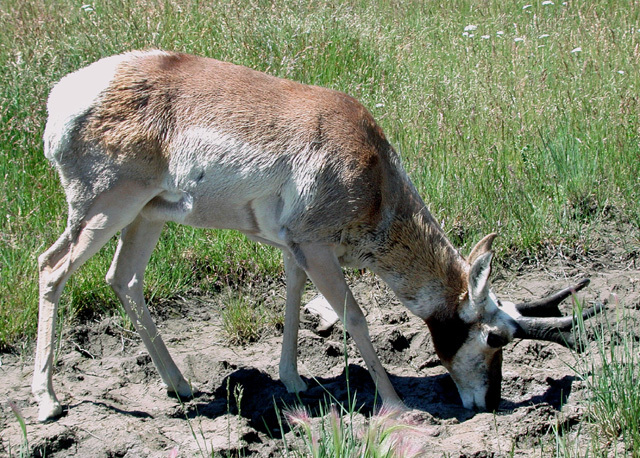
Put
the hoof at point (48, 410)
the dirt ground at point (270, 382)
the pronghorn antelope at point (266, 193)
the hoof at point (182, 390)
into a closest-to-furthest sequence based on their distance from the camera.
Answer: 1. the dirt ground at point (270, 382)
2. the hoof at point (48, 410)
3. the pronghorn antelope at point (266, 193)
4. the hoof at point (182, 390)

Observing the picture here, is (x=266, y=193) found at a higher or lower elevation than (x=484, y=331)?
higher

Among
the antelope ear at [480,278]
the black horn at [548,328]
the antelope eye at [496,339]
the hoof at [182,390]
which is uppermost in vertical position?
the antelope ear at [480,278]

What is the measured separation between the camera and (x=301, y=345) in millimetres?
6160

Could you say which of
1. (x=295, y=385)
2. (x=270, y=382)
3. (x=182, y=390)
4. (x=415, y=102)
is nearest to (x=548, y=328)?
(x=295, y=385)

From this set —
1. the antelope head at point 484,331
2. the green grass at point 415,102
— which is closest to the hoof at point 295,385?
the antelope head at point 484,331

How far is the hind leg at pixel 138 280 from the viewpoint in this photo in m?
5.47

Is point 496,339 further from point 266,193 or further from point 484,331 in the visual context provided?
point 266,193

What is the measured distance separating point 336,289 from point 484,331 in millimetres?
1065

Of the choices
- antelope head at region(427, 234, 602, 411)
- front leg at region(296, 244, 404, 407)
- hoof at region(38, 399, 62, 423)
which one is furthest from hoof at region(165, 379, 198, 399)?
antelope head at region(427, 234, 602, 411)

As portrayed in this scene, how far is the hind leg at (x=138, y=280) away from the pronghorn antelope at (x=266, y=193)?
87 mm

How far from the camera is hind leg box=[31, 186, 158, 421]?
4.98 metres

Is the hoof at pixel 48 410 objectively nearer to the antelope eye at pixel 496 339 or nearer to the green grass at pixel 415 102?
the green grass at pixel 415 102

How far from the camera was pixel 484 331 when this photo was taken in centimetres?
514

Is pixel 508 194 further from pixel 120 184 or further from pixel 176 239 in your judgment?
pixel 120 184
